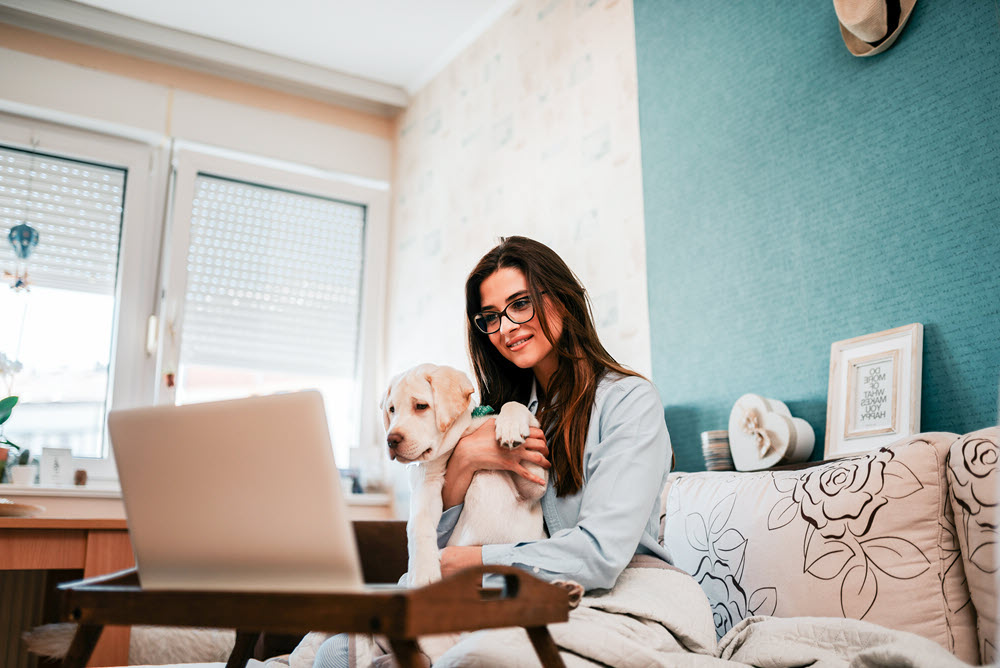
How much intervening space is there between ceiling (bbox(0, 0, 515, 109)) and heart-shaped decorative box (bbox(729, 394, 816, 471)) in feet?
7.01

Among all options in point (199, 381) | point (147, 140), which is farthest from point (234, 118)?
point (199, 381)

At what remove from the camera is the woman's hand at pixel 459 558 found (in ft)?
3.96

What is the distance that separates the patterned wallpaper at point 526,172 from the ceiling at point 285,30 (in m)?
0.14

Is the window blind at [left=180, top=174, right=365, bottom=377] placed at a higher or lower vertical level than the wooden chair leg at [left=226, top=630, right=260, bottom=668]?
higher

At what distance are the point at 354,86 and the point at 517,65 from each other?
104 centimetres

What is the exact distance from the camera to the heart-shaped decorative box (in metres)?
1.69

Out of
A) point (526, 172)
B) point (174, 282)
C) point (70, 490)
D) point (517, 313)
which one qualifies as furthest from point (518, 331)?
point (174, 282)

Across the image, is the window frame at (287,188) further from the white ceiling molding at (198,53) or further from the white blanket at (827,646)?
the white blanket at (827,646)

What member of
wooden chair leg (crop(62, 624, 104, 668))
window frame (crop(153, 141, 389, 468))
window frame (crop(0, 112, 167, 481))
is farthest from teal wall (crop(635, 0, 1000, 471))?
window frame (crop(0, 112, 167, 481))

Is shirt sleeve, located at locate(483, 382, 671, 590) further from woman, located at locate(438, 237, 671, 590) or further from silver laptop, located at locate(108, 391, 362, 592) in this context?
silver laptop, located at locate(108, 391, 362, 592)

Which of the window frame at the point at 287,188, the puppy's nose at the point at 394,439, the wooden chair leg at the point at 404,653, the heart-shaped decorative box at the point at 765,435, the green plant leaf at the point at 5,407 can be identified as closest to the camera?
the wooden chair leg at the point at 404,653

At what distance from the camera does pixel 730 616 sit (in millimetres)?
1445

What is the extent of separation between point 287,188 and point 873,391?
2.92 metres

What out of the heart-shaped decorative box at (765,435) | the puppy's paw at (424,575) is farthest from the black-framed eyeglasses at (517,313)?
the heart-shaped decorative box at (765,435)
